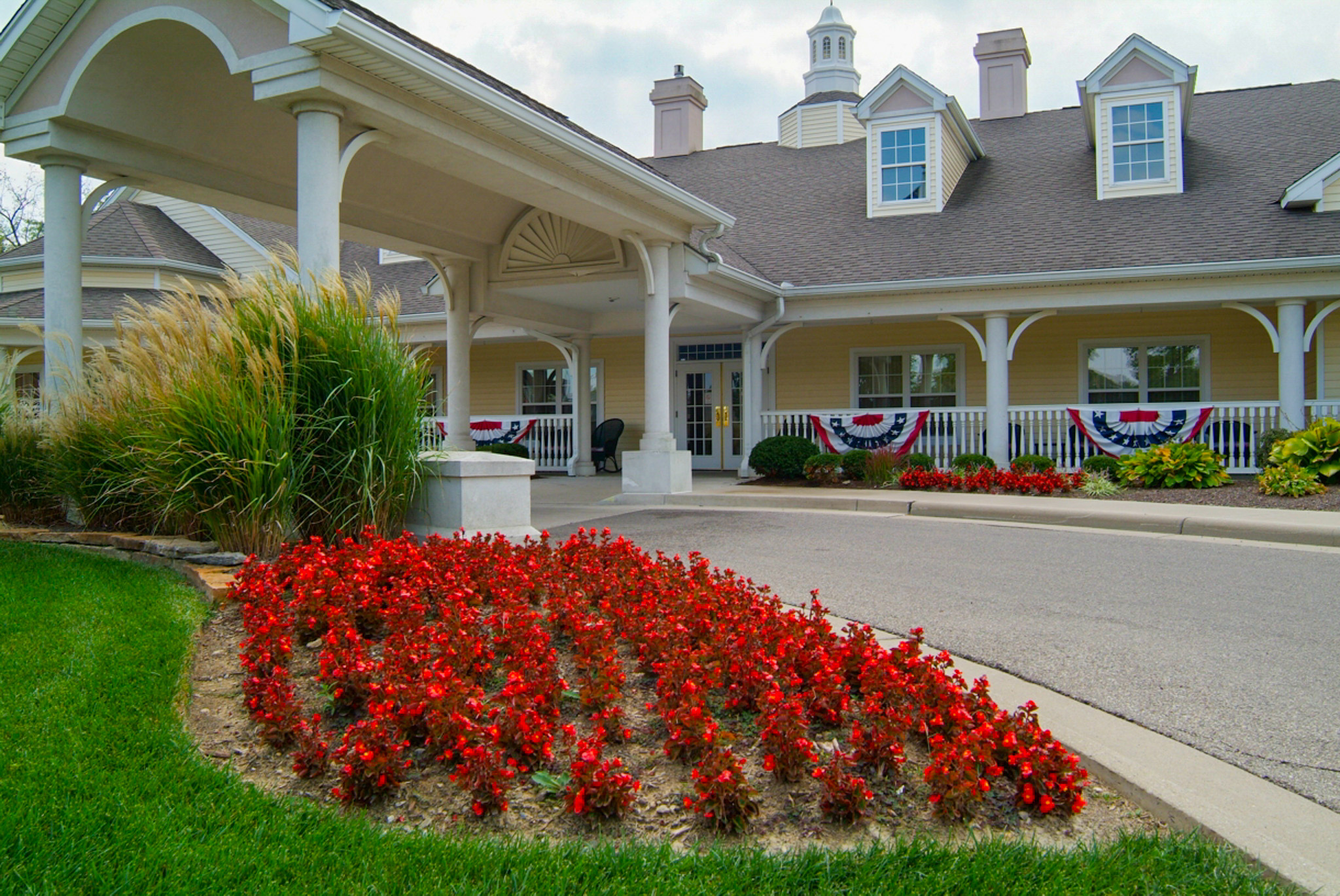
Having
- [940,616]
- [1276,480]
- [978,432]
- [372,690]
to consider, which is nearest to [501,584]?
[372,690]

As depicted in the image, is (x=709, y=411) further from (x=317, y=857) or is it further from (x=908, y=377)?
(x=317, y=857)

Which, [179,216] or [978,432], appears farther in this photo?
[179,216]

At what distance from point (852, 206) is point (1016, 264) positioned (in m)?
4.36

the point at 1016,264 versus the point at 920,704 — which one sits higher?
the point at 1016,264

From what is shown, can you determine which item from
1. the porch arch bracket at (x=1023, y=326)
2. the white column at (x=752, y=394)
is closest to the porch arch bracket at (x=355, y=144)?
the white column at (x=752, y=394)

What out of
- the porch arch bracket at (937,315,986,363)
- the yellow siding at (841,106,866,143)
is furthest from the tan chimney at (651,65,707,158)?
the porch arch bracket at (937,315,986,363)

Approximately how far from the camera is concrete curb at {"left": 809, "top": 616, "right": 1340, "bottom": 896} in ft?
8.12

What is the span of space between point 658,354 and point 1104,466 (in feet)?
20.8

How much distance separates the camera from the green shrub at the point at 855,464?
14.0 metres

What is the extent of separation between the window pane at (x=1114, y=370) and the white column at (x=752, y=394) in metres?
5.66

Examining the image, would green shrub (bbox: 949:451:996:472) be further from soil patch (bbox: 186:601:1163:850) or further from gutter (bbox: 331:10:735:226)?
soil patch (bbox: 186:601:1163:850)

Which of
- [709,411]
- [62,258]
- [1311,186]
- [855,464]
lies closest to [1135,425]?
[855,464]

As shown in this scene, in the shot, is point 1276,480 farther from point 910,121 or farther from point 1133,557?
point 910,121

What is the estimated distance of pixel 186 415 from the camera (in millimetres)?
5312
